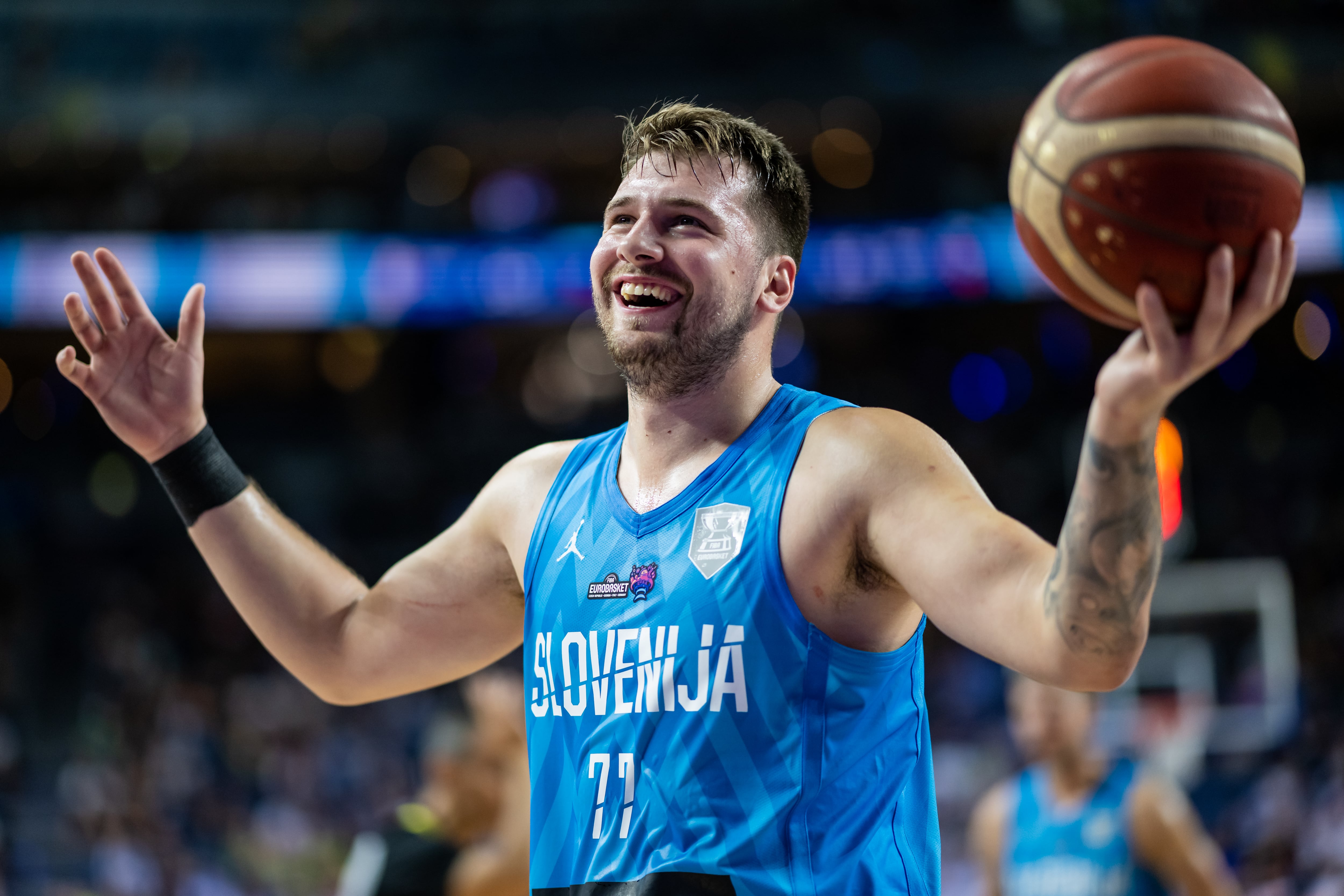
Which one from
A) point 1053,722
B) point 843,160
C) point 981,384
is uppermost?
point 843,160

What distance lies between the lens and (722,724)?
230 cm

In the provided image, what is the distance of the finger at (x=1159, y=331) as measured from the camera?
5.70 ft

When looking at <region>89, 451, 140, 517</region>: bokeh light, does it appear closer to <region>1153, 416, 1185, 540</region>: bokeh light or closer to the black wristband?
<region>1153, 416, 1185, 540</region>: bokeh light

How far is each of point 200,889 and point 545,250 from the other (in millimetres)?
9050

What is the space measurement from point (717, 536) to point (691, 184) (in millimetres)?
772

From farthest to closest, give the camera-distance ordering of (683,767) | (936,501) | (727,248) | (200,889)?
(200,889) < (727,248) < (683,767) < (936,501)

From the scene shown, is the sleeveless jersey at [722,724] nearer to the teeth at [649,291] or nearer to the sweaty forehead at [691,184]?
the teeth at [649,291]

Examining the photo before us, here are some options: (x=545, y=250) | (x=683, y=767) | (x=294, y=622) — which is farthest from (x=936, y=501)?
(x=545, y=250)

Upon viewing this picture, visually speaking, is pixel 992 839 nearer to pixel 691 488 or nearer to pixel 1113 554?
pixel 691 488

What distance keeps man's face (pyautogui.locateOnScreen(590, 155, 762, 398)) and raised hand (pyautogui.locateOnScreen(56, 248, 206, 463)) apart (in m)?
0.97

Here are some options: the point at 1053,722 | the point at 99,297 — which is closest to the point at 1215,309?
the point at 99,297

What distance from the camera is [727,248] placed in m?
2.68

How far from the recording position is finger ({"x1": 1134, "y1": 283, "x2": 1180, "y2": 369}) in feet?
5.70

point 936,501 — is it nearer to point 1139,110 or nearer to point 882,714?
point 882,714
